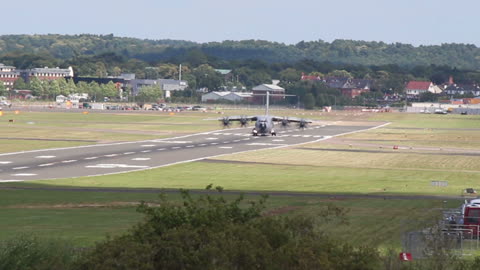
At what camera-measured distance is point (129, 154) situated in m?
109

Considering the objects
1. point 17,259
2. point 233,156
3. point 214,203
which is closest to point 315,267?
point 214,203

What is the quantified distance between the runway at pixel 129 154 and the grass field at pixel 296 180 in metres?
3.78

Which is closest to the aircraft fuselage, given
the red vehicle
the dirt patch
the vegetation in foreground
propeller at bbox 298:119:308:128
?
propeller at bbox 298:119:308:128

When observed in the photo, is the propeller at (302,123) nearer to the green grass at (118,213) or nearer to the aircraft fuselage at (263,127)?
the aircraft fuselage at (263,127)

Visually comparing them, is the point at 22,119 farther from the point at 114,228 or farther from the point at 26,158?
the point at 114,228

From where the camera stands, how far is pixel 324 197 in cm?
6856

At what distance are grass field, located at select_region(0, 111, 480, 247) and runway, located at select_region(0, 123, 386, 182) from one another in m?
3.78

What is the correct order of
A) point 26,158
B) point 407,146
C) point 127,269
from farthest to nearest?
point 407,146 < point 26,158 < point 127,269

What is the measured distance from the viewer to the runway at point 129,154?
288 ft

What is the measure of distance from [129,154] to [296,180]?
1213 inches

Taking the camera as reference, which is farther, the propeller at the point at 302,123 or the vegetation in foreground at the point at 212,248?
the propeller at the point at 302,123

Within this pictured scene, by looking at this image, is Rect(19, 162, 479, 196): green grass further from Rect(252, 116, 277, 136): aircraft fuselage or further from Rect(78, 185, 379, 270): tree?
Rect(252, 116, 277, 136): aircraft fuselage

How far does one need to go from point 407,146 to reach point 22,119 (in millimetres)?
84740

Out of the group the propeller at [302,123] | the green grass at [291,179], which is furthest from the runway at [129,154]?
the green grass at [291,179]
